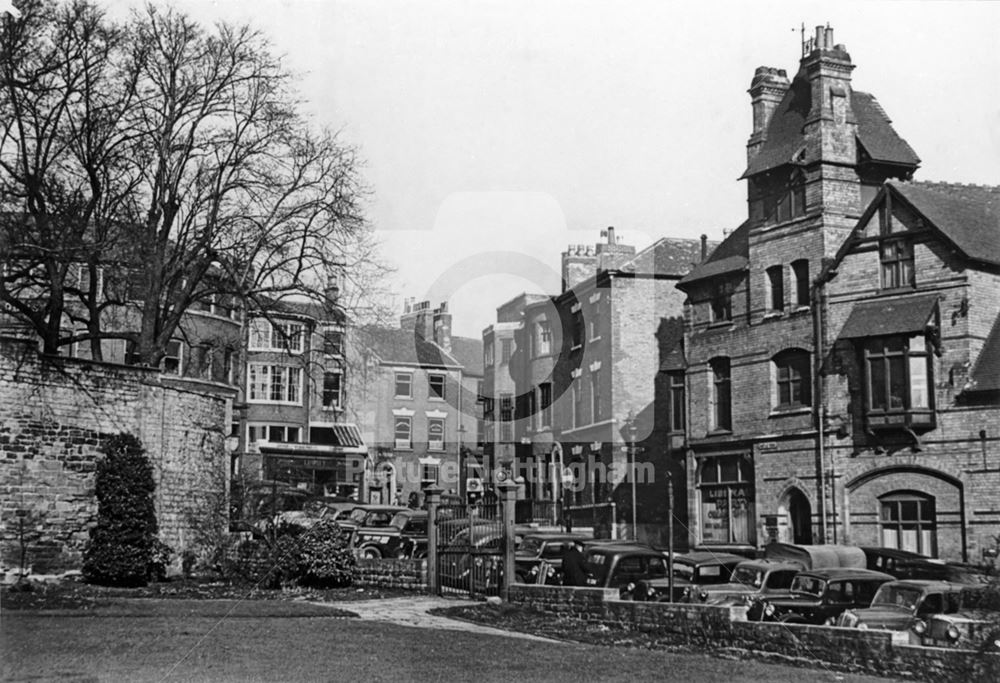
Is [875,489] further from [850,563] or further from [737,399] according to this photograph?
[850,563]

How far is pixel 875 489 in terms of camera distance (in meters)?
34.4

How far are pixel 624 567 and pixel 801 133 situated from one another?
64.7ft

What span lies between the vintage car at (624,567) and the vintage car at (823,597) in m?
3.63

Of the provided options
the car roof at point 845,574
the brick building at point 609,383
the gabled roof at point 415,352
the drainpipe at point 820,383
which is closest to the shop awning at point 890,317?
the drainpipe at point 820,383

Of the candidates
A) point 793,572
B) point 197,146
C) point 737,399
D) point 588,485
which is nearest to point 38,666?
point 793,572

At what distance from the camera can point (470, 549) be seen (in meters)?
24.0

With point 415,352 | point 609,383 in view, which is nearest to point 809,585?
point 609,383

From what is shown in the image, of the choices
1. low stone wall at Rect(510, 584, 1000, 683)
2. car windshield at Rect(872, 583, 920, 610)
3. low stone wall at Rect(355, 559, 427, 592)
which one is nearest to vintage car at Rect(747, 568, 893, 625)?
car windshield at Rect(872, 583, 920, 610)

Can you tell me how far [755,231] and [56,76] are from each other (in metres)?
22.4

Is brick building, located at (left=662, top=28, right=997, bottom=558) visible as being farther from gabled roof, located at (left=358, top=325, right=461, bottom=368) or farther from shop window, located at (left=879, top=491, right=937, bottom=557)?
gabled roof, located at (left=358, top=325, right=461, bottom=368)

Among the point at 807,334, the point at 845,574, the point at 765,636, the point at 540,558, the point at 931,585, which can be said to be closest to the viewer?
the point at 765,636

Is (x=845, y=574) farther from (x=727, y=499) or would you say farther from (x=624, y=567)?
(x=727, y=499)

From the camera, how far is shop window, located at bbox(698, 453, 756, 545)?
129 ft

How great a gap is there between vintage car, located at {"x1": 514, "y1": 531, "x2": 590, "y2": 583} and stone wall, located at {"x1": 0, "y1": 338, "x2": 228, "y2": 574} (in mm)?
7736
